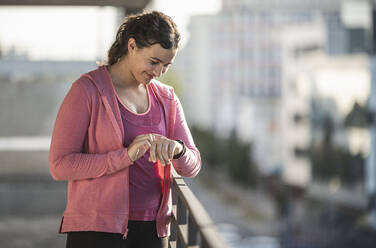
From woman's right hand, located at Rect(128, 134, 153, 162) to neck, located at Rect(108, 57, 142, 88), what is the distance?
0.21 metres

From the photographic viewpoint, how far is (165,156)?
1427 mm

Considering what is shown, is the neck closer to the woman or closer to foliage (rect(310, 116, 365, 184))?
the woman

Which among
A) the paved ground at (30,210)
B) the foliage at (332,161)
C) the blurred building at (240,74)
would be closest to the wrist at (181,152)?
the paved ground at (30,210)

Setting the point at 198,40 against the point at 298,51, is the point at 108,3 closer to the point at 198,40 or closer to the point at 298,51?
the point at 298,51

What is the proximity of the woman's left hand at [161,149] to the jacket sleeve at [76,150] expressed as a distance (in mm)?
60

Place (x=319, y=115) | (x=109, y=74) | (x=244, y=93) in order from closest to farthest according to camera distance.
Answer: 1. (x=109, y=74)
2. (x=319, y=115)
3. (x=244, y=93)

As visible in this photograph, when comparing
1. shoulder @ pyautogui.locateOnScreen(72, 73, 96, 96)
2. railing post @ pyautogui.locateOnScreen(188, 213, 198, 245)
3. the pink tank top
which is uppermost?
shoulder @ pyautogui.locateOnScreen(72, 73, 96, 96)

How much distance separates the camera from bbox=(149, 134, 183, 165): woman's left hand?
1406 millimetres

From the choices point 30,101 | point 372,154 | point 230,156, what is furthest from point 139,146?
point 230,156

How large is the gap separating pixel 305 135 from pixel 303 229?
8076 mm

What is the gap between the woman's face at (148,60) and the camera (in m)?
1.46

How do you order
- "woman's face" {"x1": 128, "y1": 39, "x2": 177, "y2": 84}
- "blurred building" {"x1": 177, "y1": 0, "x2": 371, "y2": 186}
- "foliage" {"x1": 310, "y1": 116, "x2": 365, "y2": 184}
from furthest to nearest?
"blurred building" {"x1": 177, "y1": 0, "x2": 371, "y2": 186} < "foliage" {"x1": 310, "y1": 116, "x2": 365, "y2": 184} < "woman's face" {"x1": 128, "y1": 39, "x2": 177, "y2": 84}

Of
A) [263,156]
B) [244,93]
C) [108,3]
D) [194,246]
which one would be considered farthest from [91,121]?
[244,93]

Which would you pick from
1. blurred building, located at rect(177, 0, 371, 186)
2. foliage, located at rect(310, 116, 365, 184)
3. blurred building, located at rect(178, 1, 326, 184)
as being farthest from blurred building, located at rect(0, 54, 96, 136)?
A: blurred building, located at rect(178, 1, 326, 184)
